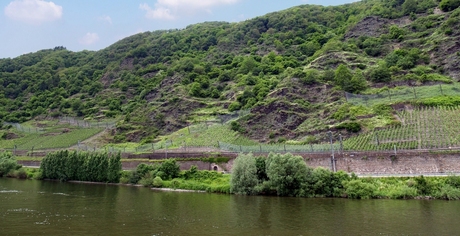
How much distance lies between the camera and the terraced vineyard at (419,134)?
46.0 metres

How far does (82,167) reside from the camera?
201ft

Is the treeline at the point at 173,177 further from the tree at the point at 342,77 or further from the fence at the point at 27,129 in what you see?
the fence at the point at 27,129

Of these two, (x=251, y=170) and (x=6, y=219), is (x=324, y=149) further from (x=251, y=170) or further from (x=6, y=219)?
(x=6, y=219)

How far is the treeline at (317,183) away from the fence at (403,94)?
1073 inches

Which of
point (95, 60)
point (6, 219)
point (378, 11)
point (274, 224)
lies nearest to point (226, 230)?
point (274, 224)

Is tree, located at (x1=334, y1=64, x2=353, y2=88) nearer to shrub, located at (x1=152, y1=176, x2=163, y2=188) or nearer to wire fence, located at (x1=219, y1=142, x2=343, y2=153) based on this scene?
wire fence, located at (x1=219, y1=142, x2=343, y2=153)

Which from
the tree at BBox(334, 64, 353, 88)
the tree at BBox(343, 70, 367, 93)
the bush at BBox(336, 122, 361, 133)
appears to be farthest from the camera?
the tree at BBox(334, 64, 353, 88)

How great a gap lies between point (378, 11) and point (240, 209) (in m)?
109

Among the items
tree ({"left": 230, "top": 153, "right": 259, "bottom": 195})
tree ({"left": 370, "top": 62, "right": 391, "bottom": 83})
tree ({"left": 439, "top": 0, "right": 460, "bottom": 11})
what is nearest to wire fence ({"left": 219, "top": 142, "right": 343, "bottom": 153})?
tree ({"left": 230, "top": 153, "right": 259, "bottom": 195})

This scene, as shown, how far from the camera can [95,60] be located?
168 m

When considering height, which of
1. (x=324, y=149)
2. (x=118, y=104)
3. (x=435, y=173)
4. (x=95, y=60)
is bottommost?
(x=435, y=173)

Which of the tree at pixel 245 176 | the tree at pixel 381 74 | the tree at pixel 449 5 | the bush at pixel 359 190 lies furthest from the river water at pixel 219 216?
the tree at pixel 449 5

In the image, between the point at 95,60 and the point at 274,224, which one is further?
the point at 95,60

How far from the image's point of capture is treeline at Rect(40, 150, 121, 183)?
5899cm
